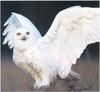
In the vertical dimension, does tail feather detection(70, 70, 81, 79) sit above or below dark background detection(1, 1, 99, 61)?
below

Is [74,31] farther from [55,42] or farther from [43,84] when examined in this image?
[43,84]

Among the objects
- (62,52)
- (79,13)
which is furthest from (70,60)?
(79,13)

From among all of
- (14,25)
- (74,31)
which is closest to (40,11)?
(14,25)

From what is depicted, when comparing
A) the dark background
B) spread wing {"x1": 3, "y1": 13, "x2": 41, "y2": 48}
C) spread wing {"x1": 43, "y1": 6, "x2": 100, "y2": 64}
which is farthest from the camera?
the dark background

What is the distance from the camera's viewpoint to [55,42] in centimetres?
318

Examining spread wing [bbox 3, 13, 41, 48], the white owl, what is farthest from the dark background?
the white owl

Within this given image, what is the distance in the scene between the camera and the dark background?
3430 mm

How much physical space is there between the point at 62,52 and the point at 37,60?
13 cm

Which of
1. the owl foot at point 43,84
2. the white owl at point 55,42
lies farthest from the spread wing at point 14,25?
the owl foot at point 43,84

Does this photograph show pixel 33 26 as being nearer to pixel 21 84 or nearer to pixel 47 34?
pixel 47 34

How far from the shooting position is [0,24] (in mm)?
3479

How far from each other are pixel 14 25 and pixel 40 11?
0.28 metres

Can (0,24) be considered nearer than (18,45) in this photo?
No

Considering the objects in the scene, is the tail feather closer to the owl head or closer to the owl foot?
the owl foot
